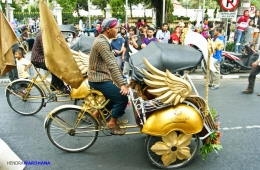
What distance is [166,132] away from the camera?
3.22 metres

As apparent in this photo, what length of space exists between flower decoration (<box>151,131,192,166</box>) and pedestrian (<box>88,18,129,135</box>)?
0.61 metres

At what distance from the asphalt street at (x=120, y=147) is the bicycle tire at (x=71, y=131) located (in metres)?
0.12

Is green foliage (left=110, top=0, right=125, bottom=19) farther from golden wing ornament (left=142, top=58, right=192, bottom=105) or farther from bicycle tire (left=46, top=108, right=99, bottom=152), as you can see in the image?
golden wing ornament (left=142, top=58, right=192, bottom=105)

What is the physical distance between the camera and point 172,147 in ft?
11.1

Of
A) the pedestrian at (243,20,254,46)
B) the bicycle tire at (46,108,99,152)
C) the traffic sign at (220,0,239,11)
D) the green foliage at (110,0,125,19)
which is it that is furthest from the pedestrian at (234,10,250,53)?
the green foliage at (110,0,125,19)

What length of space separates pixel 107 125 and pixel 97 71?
81 centimetres

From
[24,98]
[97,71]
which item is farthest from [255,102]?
[24,98]

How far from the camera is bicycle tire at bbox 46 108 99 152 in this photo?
3.71 meters

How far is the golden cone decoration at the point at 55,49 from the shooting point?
10.3 ft

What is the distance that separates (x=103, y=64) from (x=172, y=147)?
1417 millimetres

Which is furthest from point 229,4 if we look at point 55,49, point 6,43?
point 6,43

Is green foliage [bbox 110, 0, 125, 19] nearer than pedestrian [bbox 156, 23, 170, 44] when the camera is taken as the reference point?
→ No

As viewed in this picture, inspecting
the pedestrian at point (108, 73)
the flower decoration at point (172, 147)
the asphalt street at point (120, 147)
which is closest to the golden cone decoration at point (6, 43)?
the pedestrian at point (108, 73)

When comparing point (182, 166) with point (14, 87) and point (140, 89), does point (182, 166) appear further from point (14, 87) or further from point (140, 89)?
point (14, 87)
